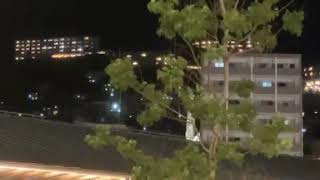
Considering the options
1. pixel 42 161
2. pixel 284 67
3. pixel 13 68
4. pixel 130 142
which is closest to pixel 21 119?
pixel 42 161

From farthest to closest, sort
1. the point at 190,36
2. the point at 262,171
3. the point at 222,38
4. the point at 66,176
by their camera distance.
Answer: the point at 66,176 < the point at 262,171 < the point at 222,38 < the point at 190,36

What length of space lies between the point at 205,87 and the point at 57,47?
27.8 m

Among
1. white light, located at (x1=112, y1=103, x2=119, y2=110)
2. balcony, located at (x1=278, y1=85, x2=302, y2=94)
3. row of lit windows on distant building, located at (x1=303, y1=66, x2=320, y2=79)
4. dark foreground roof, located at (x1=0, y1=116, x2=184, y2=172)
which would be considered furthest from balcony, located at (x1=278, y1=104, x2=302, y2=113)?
dark foreground roof, located at (x1=0, y1=116, x2=184, y2=172)

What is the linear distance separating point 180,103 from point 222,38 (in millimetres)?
357

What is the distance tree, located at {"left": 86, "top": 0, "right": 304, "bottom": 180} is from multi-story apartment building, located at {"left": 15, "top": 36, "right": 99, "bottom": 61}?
934 inches

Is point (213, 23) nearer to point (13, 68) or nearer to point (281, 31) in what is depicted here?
point (281, 31)

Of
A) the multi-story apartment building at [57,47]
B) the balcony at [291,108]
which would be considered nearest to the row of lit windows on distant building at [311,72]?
the balcony at [291,108]

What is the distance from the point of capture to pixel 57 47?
97.4 feet

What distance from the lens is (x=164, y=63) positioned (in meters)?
2.58

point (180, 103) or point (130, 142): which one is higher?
point (180, 103)

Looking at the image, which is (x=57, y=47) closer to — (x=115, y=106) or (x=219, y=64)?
(x=115, y=106)

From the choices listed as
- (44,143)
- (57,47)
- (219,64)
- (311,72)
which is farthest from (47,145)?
(311,72)

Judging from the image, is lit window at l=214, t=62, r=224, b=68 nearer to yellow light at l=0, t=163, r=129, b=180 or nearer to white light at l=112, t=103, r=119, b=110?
yellow light at l=0, t=163, r=129, b=180

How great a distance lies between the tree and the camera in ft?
8.06
